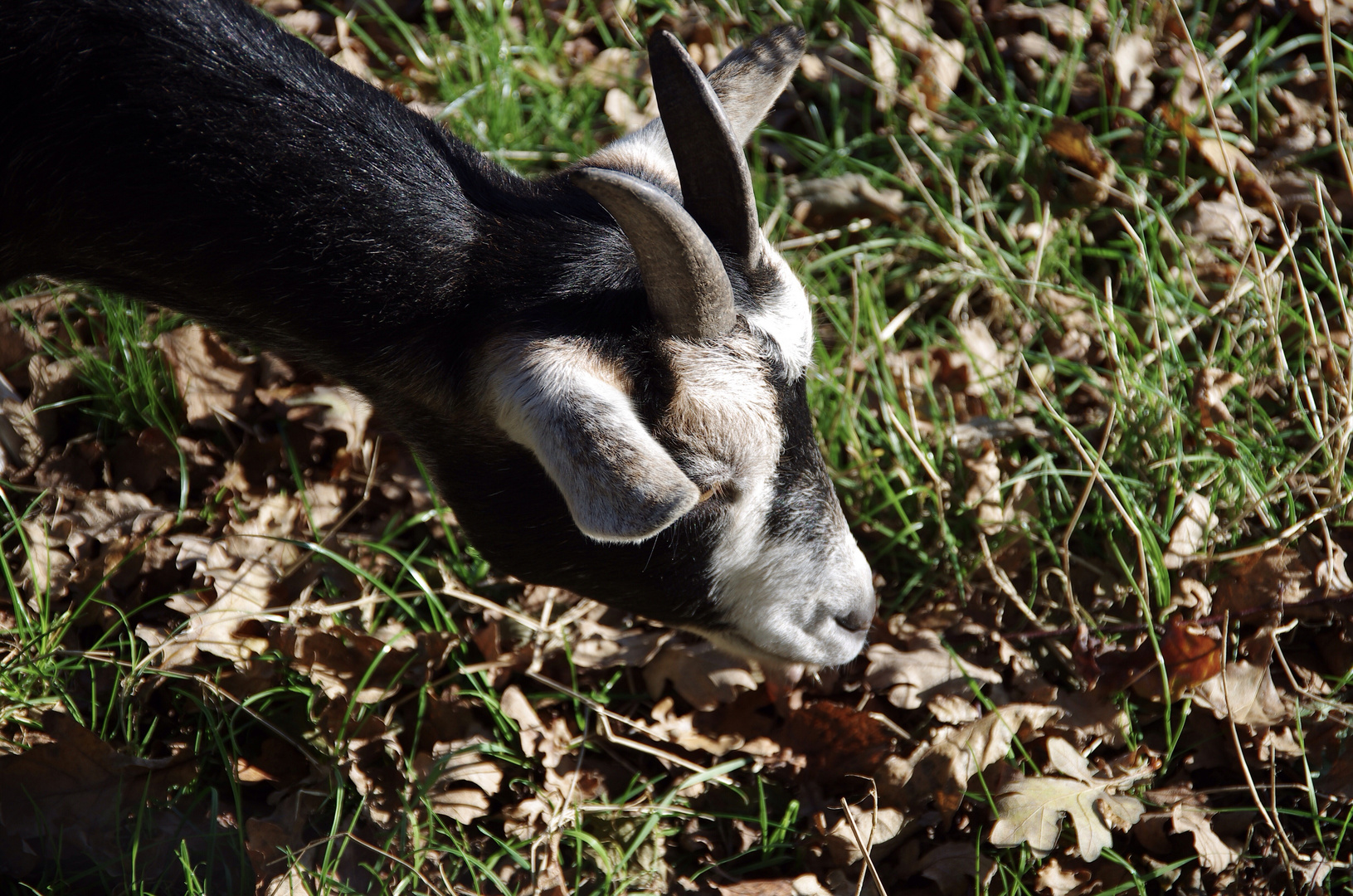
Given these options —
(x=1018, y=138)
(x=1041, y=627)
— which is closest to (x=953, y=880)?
(x=1041, y=627)

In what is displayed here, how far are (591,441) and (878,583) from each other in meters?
1.76

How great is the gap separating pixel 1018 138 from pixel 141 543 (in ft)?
13.1

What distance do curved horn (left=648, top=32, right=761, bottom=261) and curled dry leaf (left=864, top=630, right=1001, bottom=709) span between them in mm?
1488

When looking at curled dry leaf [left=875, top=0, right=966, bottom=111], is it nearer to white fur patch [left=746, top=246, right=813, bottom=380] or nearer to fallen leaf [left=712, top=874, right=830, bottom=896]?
white fur patch [left=746, top=246, right=813, bottom=380]

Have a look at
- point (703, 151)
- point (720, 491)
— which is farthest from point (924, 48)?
point (720, 491)

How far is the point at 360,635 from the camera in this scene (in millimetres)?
3260

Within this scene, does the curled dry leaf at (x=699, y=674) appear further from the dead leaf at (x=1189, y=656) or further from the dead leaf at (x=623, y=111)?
the dead leaf at (x=623, y=111)

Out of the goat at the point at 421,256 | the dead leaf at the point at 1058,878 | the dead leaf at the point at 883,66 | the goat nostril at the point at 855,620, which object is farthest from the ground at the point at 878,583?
the goat at the point at 421,256

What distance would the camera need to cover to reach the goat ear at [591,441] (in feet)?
7.06

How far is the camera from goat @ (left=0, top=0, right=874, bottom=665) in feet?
8.13

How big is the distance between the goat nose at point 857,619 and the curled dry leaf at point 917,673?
359mm

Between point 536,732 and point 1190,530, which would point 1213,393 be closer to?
point 1190,530

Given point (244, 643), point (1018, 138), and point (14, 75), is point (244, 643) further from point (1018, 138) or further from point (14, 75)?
point (1018, 138)

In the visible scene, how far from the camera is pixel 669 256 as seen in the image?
2.27 meters
